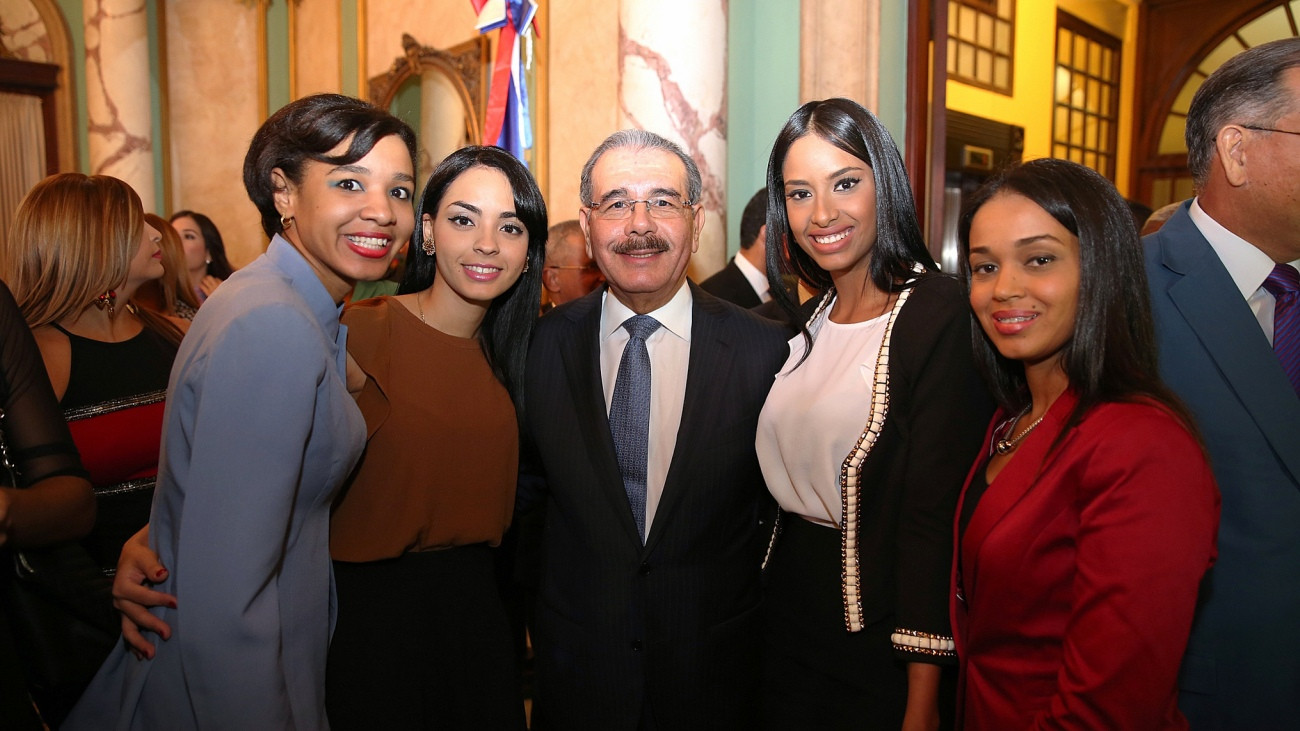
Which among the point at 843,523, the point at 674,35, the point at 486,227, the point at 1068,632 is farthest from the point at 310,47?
the point at 1068,632

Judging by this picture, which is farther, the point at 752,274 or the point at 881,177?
the point at 752,274

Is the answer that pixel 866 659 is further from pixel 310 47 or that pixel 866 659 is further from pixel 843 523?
pixel 310 47

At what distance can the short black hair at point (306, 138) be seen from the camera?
5.29ft

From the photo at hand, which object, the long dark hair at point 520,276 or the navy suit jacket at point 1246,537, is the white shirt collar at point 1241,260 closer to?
the navy suit jacket at point 1246,537

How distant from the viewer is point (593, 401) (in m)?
1.97

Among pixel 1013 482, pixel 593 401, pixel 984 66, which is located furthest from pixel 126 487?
pixel 984 66

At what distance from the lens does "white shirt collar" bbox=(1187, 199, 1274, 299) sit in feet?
5.15

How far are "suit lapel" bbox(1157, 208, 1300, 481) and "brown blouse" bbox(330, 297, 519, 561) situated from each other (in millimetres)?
1473

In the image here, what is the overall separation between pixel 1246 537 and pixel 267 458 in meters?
1.70

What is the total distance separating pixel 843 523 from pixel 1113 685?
→ 600mm

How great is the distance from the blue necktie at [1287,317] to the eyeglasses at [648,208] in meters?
1.27

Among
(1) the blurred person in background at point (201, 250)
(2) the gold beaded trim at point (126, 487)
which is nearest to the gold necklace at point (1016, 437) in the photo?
(2) the gold beaded trim at point (126, 487)

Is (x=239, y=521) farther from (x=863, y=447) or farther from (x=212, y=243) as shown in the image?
(x=212, y=243)

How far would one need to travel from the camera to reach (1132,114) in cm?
781
